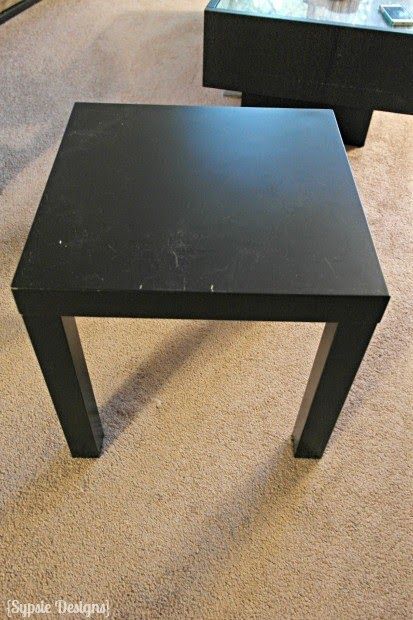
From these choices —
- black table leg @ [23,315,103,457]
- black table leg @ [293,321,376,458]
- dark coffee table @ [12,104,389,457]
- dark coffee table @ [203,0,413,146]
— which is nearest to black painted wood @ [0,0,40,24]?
dark coffee table @ [203,0,413,146]

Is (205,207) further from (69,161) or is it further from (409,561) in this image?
(409,561)

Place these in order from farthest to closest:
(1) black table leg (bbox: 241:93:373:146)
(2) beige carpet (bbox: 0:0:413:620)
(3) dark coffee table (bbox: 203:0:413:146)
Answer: (1) black table leg (bbox: 241:93:373:146) < (3) dark coffee table (bbox: 203:0:413:146) < (2) beige carpet (bbox: 0:0:413:620)

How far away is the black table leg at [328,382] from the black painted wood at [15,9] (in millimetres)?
2068

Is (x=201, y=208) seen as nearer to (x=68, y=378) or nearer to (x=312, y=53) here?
(x=68, y=378)

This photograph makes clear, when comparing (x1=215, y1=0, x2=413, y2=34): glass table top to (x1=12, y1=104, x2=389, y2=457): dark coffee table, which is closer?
(x1=12, y1=104, x2=389, y2=457): dark coffee table

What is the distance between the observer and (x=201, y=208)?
0.78 meters

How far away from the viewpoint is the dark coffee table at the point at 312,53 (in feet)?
4.47

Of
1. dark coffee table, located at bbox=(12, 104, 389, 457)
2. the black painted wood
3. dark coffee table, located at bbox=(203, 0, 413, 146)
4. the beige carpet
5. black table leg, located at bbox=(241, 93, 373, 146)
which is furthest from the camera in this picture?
the black painted wood

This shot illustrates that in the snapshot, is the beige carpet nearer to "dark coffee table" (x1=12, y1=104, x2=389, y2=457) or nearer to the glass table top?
"dark coffee table" (x1=12, y1=104, x2=389, y2=457)

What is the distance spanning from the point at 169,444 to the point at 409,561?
1.49 feet

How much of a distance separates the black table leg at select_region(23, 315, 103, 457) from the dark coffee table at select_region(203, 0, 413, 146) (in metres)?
1.01

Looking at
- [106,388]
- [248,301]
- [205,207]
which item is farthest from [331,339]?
[106,388]

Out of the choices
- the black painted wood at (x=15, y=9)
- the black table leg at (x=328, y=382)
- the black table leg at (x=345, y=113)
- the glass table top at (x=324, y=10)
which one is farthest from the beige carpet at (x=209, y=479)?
the black painted wood at (x=15, y=9)

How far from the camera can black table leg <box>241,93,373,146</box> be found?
5.14 feet
